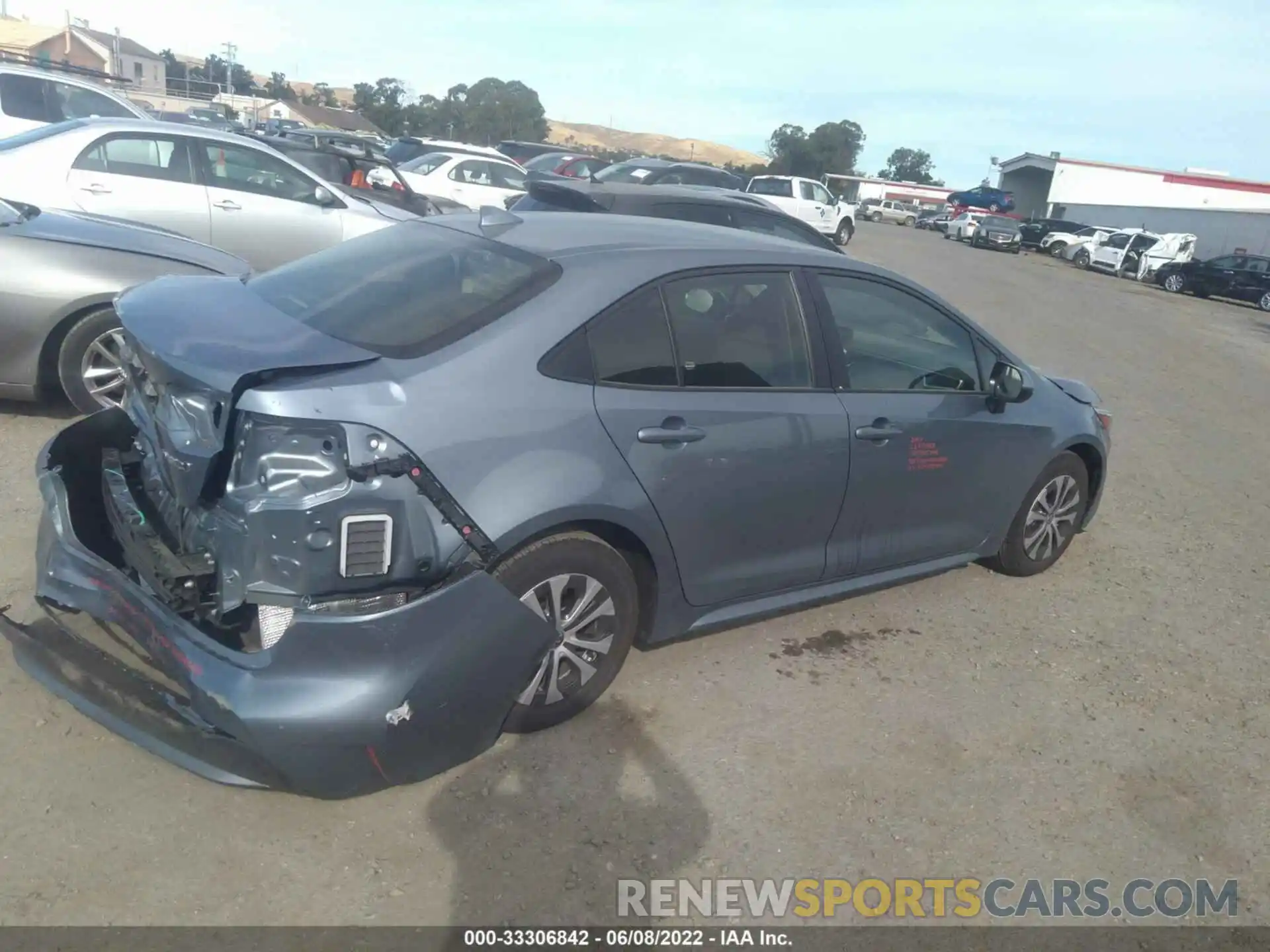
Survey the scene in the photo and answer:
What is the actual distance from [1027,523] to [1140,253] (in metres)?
33.8

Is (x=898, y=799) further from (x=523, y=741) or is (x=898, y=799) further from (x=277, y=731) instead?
(x=277, y=731)

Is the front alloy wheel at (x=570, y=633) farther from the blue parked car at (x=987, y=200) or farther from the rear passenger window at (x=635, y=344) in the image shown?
the blue parked car at (x=987, y=200)

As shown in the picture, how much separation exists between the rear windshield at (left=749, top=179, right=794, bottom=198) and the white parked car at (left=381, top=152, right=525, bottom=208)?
38.1 ft

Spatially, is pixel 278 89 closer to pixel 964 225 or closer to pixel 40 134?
pixel 964 225

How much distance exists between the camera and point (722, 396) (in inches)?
144

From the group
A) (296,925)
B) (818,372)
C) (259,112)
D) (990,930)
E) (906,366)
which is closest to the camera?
(296,925)

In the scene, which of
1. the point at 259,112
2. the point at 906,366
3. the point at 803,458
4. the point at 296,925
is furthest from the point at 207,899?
the point at 259,112

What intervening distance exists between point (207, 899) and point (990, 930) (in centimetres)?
221

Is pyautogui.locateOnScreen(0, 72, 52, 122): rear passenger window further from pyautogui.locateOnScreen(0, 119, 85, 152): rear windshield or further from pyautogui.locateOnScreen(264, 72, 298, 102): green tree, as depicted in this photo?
pyautogui.locateOnScreen(264, 72, 298, 102): green tree

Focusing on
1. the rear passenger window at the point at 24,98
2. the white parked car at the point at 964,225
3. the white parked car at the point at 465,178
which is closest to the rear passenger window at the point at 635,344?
the rear passenger window at the point at 24,98

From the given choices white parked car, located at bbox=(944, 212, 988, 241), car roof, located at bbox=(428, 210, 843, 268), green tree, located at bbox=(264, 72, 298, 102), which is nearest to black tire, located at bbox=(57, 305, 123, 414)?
car roof, located at bbox=(428, 210, 843, 268)

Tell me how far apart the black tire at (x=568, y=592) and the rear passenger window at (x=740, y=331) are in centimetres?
72

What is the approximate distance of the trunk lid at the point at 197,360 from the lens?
2.85 metres

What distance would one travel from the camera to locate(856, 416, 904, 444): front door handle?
159 inches
